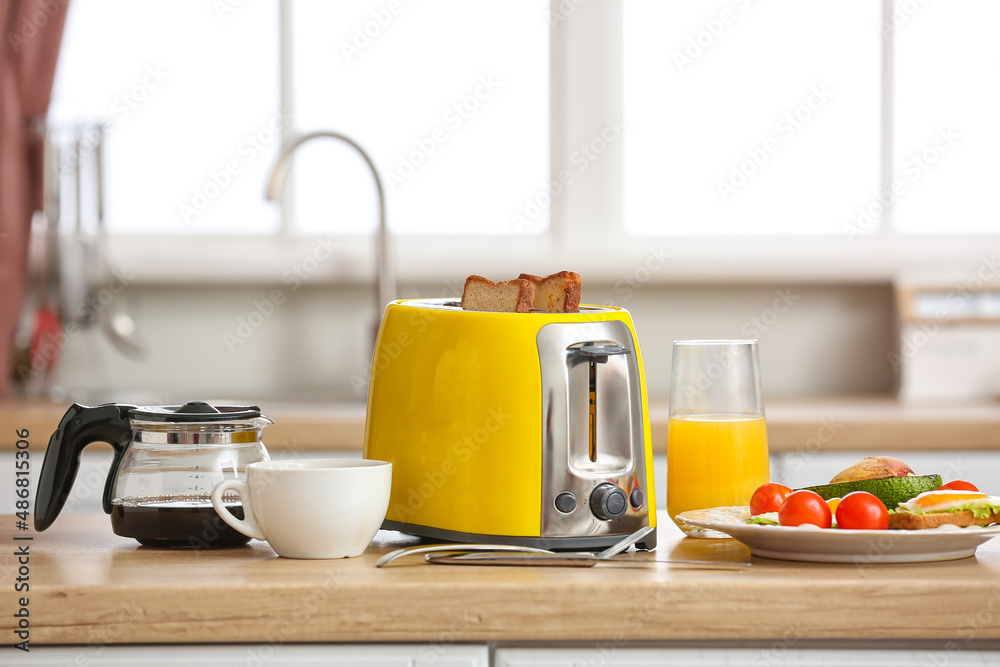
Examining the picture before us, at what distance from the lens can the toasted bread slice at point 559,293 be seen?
897 millimetres

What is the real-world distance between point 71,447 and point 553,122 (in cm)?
181

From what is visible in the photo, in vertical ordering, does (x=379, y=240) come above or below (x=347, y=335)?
above

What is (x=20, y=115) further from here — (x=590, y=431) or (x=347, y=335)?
(x=590, y=431)

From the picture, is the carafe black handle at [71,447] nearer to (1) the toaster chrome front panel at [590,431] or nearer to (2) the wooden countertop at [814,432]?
(1) the toaster chrome front panel at [590,431]

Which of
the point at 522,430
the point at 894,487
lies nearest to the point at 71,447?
the point at 522,430

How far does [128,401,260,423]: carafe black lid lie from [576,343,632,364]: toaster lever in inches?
11.5

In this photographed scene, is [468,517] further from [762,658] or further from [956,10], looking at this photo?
[956,10]

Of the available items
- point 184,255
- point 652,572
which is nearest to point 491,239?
point 184,255

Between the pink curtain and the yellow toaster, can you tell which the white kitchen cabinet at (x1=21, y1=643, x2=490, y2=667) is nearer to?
the yellow toaster

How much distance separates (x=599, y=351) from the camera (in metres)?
0.85

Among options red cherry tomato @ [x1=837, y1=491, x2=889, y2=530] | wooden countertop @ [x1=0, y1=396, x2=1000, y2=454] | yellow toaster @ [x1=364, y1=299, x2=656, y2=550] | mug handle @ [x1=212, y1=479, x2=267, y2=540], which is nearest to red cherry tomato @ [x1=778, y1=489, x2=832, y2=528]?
red cherry tomato @ [x1=837, y1=491, x2=889, y2=530]

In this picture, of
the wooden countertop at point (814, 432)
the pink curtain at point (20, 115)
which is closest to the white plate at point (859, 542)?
the wooden countertop at point (814, 432)

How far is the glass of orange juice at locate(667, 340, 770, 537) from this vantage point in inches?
36.4

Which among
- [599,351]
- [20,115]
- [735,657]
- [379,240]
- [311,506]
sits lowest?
[735,657]
